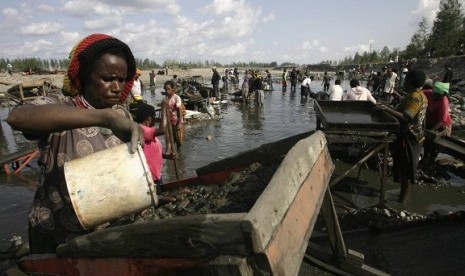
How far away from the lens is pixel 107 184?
152cm

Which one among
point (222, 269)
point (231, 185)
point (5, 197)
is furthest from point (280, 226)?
point (5, 197)

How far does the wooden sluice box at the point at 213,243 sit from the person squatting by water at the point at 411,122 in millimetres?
4179

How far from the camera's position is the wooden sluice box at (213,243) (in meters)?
1.08

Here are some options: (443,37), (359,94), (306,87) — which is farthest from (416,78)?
(443,37)

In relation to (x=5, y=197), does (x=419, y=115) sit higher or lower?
higher

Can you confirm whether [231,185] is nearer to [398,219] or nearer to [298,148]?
[298,148]

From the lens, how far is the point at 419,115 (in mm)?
5258

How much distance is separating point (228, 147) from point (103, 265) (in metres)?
8.87

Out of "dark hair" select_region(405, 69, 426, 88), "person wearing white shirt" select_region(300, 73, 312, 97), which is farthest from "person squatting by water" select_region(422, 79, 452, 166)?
"person wearing white shirt" select_region(300, 73, 312, 97)

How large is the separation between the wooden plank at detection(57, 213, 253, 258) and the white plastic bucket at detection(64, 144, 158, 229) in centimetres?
15

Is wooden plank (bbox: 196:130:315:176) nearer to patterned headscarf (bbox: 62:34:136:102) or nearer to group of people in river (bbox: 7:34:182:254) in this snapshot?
group of people in river (bbox: 7:34:182:254)

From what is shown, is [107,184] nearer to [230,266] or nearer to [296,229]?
[230,266]

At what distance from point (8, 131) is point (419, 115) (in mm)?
14671

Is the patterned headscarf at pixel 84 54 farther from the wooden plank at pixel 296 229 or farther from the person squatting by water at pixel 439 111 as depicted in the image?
the person squatting by water at pixel 439 111
